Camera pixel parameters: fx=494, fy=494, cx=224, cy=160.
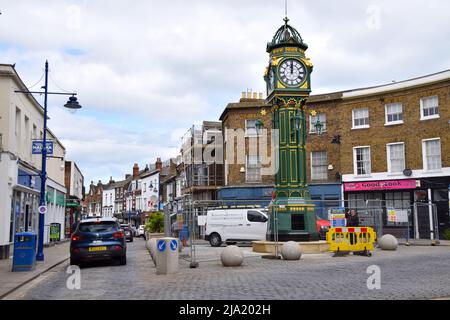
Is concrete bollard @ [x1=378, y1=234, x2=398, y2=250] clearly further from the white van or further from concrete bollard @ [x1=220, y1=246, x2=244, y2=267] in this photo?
concrete bollard @ [x1=220, y1=246, x2=244, y2=267]

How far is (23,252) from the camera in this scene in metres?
14.9

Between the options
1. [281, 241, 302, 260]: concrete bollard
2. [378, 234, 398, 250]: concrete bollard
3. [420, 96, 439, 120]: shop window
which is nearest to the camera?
[281, 241, 302, 260]: concrete bollard

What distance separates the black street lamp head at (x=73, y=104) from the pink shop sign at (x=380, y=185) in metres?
20.7

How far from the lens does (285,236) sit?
18516 millimetres

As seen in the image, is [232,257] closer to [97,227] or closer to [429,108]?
[97,227]

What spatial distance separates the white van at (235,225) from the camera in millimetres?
25484

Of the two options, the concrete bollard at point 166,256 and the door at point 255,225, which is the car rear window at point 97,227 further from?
the door at point 255,225

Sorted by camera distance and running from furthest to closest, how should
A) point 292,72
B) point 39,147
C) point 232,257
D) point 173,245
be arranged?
1. point 39,147
2. point 292,72
3. point 232,257
4. point 173,245

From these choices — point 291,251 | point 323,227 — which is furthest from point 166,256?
point 323,227

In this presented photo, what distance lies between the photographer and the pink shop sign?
3052 cm

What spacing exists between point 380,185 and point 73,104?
21.0 meters

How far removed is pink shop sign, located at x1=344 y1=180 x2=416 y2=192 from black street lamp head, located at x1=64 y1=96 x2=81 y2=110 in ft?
67.9

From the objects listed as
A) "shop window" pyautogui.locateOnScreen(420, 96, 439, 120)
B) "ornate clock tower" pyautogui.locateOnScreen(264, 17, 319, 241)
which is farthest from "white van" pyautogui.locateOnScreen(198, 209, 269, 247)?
"shop window" pyautogui.locateOnScreen(420, 96, 439, 120)

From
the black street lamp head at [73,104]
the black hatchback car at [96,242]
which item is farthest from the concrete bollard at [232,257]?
the black street lamp head at [73,104]
